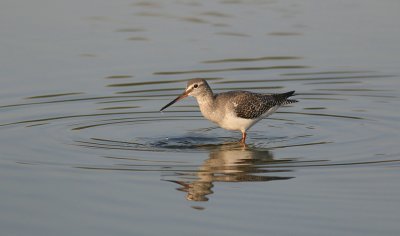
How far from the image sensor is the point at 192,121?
60.8ft

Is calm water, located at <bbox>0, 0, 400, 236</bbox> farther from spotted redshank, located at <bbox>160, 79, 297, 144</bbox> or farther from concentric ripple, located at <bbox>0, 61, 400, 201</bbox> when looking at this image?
spotted redshank, located at <bbox>160, 79, 297, 144</bbox>

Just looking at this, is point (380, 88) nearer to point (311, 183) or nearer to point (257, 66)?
point (257, 66)

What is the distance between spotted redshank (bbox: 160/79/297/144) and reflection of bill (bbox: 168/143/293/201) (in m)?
0.50

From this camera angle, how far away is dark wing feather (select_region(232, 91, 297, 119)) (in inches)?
679

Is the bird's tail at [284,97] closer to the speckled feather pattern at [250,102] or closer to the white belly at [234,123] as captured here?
the speckled feather pattern at [250,102]

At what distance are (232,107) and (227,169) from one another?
2.47 meters

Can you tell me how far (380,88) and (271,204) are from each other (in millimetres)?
8063

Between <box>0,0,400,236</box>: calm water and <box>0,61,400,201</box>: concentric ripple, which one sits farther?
<box>0,61,400,201</box>: concentric ripple

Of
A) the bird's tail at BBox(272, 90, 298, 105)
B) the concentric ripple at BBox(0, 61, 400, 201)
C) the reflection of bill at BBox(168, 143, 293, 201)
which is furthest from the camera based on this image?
the bird's tail at BBox(272, 90, 298, 105)

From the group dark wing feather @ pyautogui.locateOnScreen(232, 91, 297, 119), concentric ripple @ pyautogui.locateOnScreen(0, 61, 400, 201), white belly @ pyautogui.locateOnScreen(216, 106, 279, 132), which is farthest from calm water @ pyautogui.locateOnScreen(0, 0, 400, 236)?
dark wing feather @ pyautogui.locateOnScreen(232, 91, 297, 119)

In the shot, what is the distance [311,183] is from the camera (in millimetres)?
13688

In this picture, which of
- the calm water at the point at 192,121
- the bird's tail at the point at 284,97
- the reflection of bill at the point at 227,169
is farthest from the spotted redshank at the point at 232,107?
the reflection of bill at the point at 227,169

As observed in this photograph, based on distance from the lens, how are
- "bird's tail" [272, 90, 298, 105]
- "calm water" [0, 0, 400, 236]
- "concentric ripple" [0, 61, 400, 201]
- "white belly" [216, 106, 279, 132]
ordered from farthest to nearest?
"bird's tail" [272, 90, 298, 105], "white belly" [216, 106, 279, 132], "concentric ripple" [0, 61, 400, 201], "calm water" [0, 0, 400, 236]

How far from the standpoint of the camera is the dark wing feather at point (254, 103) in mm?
17250
